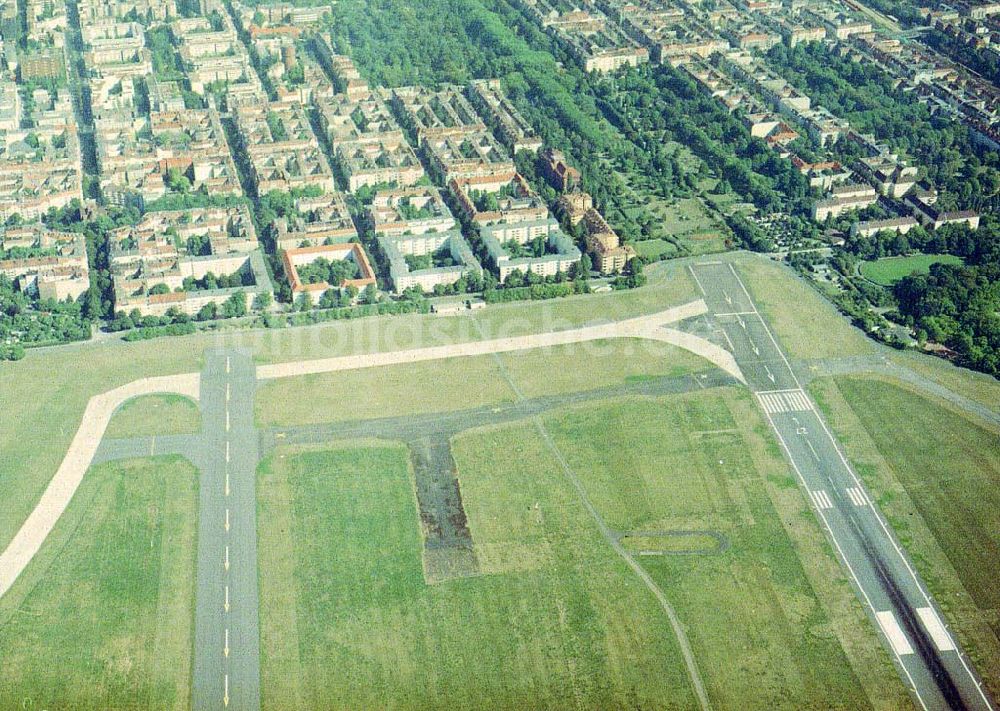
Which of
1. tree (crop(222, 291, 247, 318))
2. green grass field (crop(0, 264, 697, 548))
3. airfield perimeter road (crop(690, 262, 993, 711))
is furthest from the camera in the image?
tree (crop(222, 291, 247, 318))

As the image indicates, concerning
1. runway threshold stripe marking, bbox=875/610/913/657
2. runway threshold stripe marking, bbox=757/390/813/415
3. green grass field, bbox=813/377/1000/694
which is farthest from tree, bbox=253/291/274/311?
runway threshold stripe marking, bbox=875/610/913/657

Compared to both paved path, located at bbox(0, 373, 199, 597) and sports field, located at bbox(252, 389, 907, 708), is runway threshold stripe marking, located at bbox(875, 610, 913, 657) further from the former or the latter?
paved path, located at bbox(0, 373, 199, 597)

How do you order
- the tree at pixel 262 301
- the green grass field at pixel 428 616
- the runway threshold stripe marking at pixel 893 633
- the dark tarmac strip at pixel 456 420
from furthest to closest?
the tree at pixel 262 301 → the dark tarmac strip at pixel 456 420 → the runway threshold stripe marking at pixel 893 633 → the green grass field at pixel 428 616

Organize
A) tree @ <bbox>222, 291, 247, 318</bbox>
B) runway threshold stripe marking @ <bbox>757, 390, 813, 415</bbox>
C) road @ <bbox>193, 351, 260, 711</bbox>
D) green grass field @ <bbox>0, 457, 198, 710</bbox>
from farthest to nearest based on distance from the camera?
tree @ <bbox>222, 291, 247, 318</bbox> < runway threshold stripe marking @ <bbox>757, 390, 813, 415</bbox> < road @ <bbox>193, 351, 260, 711</bbox> < green grass field @ <bbox>0, 457, 198, 710</bbox>

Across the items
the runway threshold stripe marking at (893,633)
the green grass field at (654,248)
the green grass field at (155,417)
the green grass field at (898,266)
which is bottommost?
the green grass field at (654,248)

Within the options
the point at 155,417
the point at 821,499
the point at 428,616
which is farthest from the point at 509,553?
the point at 155,417

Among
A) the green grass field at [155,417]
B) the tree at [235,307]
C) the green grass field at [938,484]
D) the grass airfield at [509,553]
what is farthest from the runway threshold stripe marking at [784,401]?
the tree at [235,307]

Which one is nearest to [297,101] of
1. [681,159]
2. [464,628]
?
[681,159]

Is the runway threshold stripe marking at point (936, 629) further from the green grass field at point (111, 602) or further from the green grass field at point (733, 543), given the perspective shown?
the green grass field at point (111, 602)
